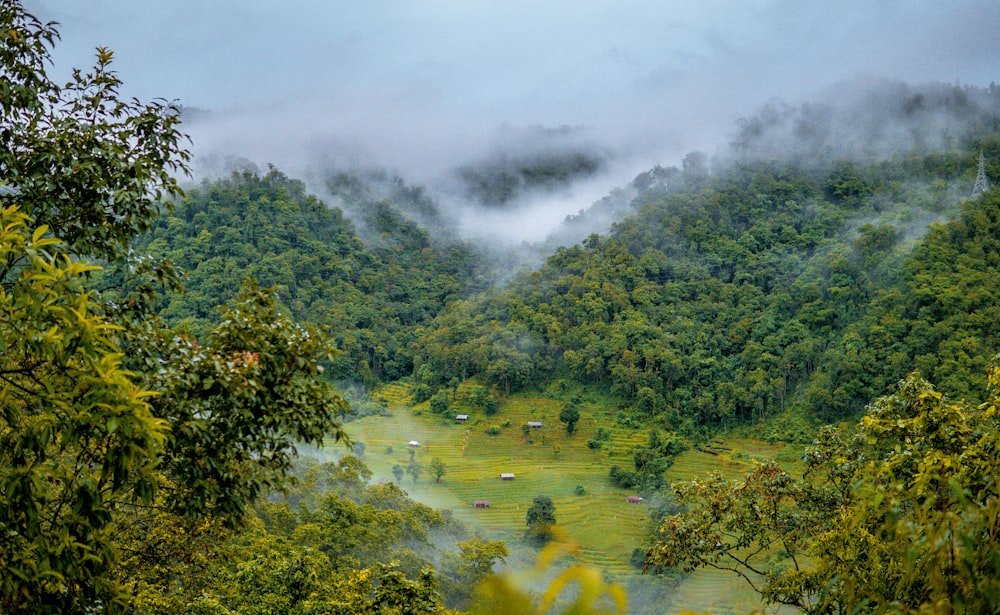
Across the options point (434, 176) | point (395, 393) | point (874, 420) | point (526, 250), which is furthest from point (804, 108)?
point (874, 420)

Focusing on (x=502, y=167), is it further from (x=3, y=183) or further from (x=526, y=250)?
(x=3, y=183)

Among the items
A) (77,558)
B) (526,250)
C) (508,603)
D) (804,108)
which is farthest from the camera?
(804,108)

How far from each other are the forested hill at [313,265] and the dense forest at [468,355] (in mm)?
313

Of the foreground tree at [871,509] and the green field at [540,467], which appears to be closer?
the foreground tree at [871,509]

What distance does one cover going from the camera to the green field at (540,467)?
2992 cm

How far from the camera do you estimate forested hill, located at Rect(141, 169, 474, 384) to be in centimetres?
5078

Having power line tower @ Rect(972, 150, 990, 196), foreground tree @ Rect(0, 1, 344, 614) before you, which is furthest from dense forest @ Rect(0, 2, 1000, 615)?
power line tower @ Rect(972, 150, 990, 196)

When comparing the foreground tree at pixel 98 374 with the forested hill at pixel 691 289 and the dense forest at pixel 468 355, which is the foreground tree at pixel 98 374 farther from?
the forested hill at pixel 691 289

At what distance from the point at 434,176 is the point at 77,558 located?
322ft

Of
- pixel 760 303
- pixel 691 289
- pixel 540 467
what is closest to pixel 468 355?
pixel 540 467

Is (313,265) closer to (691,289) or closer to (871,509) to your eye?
(691,289)

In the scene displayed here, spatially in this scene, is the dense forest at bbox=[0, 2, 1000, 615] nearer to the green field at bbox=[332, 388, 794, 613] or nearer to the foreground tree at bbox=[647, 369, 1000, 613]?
the foreground tree at bbox=[647, 369, 1000, 613]

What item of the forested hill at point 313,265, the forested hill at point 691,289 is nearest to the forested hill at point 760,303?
the forested hill at point 691,289

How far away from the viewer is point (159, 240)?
52.4m
